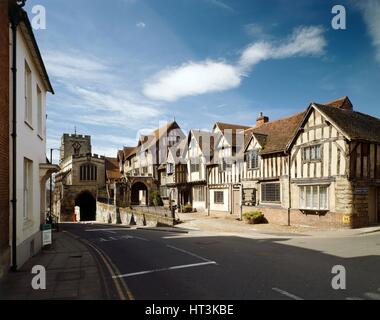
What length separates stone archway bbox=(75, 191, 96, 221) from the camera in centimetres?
5403

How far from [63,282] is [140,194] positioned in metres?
40.3

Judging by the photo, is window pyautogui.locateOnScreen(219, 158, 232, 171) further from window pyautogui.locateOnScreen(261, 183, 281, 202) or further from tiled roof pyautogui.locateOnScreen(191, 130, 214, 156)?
window pyautogui.locateOnScreen(261, 183, 281, 202)

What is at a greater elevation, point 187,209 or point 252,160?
point 252,160

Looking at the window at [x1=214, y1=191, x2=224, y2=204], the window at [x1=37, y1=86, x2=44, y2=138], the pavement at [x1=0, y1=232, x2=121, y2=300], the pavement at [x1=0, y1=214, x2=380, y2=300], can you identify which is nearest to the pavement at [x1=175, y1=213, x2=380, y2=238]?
the window at [x1=214, y1=191, x2=224, y2=204]

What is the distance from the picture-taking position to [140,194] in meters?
48.2

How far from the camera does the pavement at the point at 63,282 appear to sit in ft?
23.0

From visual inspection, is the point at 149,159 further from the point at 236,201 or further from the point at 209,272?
the point at 209,272

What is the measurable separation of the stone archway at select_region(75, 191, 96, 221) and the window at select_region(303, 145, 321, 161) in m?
41.0

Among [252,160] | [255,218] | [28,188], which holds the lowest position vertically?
[255,218]

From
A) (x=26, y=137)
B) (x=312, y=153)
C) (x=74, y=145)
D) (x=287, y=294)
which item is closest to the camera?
(x=287, y=294)

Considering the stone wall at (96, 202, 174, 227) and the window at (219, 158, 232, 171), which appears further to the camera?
the window at (219, 158, 232, 171)

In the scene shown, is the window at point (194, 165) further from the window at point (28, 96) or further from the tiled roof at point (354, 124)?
the window at point (28, 96)

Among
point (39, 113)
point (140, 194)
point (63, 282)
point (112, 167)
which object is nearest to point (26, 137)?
point (39, 113)
